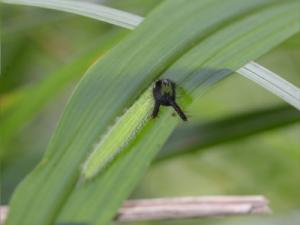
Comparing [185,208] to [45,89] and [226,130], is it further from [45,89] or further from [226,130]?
[45,89]

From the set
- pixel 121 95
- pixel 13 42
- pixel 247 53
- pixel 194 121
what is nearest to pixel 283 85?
pixel 247 53

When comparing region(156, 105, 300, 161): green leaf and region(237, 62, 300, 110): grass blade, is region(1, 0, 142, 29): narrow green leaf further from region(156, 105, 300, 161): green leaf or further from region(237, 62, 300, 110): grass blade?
region(156, 105, 300, 161): green leaf

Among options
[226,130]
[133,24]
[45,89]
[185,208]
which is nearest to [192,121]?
[226,130]

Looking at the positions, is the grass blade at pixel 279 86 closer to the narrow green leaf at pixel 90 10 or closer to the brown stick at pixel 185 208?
the narrow green leaf at pixel 90 10


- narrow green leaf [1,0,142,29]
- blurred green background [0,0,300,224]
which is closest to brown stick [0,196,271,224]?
narrow green leaf [1,0,142,29]

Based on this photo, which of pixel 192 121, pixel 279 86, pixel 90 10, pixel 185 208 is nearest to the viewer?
pixel 279 86

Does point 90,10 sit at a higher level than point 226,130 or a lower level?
higher

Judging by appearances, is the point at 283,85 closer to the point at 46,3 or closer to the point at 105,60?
the point at 105,60
